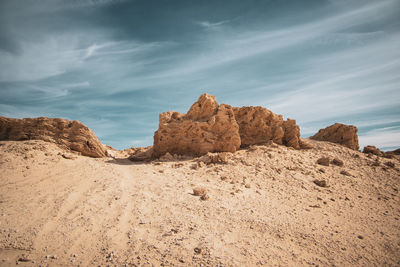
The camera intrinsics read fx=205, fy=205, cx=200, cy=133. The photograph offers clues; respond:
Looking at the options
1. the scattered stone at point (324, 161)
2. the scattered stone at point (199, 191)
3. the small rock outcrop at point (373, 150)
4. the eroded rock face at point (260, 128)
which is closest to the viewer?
the scattered stone at point (199, 191)

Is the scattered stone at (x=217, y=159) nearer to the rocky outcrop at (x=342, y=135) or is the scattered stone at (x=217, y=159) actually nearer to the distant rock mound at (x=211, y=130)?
the distant rock mound at (x=211, y=130)

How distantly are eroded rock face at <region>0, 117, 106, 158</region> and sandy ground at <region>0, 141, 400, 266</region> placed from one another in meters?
0.55

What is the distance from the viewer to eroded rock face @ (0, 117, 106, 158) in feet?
31.4

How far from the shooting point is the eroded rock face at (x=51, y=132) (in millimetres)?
9578

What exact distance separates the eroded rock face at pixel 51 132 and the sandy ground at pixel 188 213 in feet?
1.82

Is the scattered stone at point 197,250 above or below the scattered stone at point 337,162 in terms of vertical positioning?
below

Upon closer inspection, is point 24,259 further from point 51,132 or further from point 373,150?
point 373,150

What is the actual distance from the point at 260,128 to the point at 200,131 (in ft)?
12.7

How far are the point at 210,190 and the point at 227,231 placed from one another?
6.68 feet

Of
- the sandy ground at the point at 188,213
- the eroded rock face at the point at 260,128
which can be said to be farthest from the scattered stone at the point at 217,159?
the eroded rock face at the point at 260,128

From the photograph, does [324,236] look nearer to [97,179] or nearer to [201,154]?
[201,154]

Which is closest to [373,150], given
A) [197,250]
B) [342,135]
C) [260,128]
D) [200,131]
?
[342,135]

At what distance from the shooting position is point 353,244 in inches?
189

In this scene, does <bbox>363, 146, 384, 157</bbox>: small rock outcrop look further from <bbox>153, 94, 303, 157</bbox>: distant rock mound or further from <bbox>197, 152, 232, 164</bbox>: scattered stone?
<bbox>197, 152, 232, 164</bbox>: scattered stone
